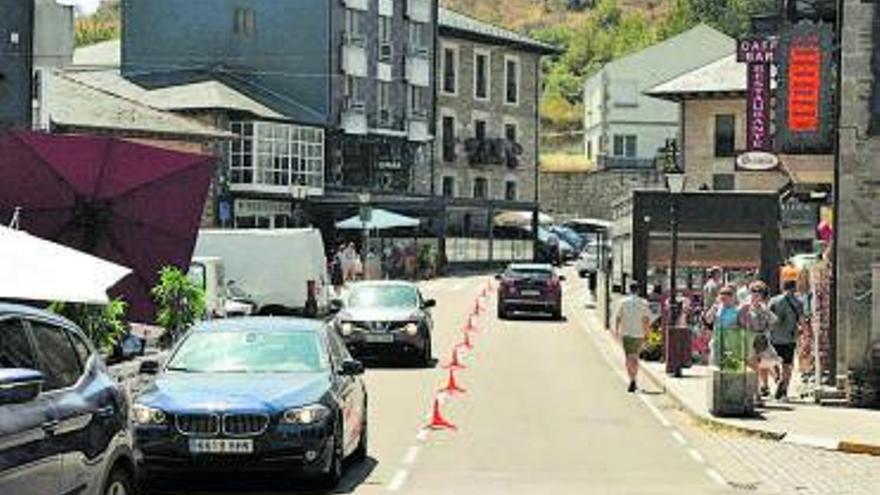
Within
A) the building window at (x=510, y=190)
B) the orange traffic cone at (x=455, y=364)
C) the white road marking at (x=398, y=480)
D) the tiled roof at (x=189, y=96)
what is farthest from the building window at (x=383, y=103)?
the white road marking at (x=398, y=480)

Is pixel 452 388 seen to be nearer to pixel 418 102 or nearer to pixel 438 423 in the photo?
pixel 438 423

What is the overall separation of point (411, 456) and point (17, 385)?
31.9 feet

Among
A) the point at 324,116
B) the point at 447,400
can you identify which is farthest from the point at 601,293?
the point at 324,116

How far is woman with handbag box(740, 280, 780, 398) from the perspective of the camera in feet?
73.2

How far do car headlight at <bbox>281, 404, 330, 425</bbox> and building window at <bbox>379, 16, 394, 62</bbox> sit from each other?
63.4m

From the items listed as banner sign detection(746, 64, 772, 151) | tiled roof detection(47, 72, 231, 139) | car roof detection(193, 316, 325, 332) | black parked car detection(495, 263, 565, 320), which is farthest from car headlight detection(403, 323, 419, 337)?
tiled roof detection(47, 72, 231, 139)

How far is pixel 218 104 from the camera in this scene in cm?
6284

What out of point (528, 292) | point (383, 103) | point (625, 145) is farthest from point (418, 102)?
point (528, 292)

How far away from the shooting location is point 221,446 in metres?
13.2

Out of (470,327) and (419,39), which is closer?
(470,327)

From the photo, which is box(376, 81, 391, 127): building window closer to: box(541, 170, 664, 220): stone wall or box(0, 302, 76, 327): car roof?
box(541, 170, 664, 220): stone wall

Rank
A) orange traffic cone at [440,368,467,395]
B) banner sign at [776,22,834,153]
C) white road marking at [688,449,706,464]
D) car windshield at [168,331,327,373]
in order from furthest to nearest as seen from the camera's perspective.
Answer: orange traffic cone at [440,368,467,395], banner sign at [776,22,834,153], white road marking at [688,449,706,464], car windshield at [168,331,327,373]

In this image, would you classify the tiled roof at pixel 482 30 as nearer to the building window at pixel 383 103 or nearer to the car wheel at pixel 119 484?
the building window at pixel 383 103

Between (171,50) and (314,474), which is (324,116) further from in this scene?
(314,474)
